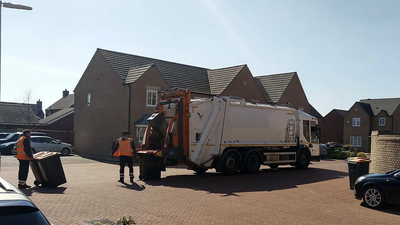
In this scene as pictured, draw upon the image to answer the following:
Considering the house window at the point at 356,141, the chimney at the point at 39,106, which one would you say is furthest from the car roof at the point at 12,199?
the chimney at the point at 39,106

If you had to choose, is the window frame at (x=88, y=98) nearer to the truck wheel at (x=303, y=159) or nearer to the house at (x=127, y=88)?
the house at (x=127, y=88)

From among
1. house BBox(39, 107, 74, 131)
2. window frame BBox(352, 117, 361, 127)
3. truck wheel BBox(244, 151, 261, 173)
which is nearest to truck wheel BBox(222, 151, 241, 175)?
truck wheel BBox(244, 151, 261, 173)

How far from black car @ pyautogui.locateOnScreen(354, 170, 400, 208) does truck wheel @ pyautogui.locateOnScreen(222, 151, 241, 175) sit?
21.1ft

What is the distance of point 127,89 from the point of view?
2784cm

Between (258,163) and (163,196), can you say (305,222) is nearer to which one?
(163,196)

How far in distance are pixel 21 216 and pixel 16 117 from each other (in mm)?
48207

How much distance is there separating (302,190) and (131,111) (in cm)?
1691

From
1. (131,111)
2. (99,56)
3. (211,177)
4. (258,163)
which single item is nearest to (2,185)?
(211,177)

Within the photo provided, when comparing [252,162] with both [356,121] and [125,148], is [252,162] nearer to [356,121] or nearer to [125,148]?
[125,148]

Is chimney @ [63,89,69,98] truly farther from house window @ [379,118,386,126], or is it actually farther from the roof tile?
house window @ [379,118,386,126]

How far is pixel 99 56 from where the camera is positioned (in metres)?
31.2

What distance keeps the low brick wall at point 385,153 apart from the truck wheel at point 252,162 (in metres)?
4.76

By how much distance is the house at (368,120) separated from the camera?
56.4 metres

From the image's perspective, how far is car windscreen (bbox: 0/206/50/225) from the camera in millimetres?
2865
